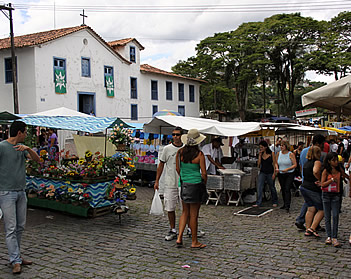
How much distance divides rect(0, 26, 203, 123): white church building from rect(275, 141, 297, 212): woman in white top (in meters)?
19.3

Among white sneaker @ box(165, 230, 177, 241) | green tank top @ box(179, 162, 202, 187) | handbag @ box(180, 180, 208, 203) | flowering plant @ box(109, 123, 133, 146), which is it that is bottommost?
white sneaker @ box(165, 230, 177, 241)

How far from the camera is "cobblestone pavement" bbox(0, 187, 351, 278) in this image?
4.81 m

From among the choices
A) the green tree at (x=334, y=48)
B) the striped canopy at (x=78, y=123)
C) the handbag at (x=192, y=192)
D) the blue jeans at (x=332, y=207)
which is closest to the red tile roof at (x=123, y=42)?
the green tree at (x=334, y=48)

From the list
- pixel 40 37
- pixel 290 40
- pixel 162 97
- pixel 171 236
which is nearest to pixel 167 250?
pixel 171 236

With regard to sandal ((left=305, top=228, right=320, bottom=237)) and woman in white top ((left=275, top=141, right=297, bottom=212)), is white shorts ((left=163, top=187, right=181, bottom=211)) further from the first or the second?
woman in white top ((left=275, top=141, right=297, bottom=212))

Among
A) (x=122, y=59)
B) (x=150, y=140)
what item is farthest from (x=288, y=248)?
(x=122, y=59)

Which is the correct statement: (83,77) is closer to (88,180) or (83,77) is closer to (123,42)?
(123,42)

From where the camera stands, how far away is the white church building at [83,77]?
24344mm

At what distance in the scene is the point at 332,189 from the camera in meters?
5.73

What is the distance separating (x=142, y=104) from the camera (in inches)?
1309

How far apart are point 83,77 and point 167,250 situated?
23.5 m

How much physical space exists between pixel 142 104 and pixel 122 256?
92.8 feet

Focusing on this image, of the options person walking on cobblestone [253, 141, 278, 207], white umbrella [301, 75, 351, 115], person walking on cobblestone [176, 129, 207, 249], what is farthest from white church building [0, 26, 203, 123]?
white umbrella [301, 75, 351, 115]

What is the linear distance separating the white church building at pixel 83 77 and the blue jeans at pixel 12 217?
20.7 metres
